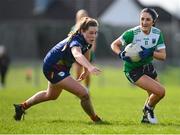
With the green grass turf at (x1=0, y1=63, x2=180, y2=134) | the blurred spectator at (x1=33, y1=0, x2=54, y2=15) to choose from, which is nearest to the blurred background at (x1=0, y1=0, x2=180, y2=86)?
the blurred spectator at (x1=33, y1=0, x2=54, y2=15)

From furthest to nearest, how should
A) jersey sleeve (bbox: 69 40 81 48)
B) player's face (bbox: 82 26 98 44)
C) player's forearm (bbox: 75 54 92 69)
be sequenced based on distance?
player's face (bbox: 82 26 98 44) < jersey sleeve (bbox: 69 40 81 48) < player's forearm (bbox: 75 54 92 69)

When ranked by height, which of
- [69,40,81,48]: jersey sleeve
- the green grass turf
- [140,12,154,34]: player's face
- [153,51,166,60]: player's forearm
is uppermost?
[140,12,154,34]: player's face

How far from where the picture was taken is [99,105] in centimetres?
1909

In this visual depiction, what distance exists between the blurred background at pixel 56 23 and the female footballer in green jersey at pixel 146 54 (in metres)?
46.4

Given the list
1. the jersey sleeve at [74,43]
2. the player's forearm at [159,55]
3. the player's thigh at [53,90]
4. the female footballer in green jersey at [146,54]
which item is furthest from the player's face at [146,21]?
the player's thigh at [53,90]

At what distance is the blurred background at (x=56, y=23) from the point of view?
6506cm

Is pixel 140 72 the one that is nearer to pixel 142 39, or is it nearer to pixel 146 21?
pixel 142 39

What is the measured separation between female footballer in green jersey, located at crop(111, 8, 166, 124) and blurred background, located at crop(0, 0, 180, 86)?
46.4 metres

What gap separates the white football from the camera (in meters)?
13.2

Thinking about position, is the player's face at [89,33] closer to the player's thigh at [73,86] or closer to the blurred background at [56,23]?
the player's thigh at [73,86]

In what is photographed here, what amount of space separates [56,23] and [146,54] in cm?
5797

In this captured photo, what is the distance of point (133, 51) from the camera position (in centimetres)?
1316

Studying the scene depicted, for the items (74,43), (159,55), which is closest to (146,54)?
(159,55)

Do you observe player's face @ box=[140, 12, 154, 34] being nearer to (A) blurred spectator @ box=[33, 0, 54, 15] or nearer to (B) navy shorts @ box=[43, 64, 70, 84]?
(B) navy shorts @ box=[43, 64, 70, 84]
